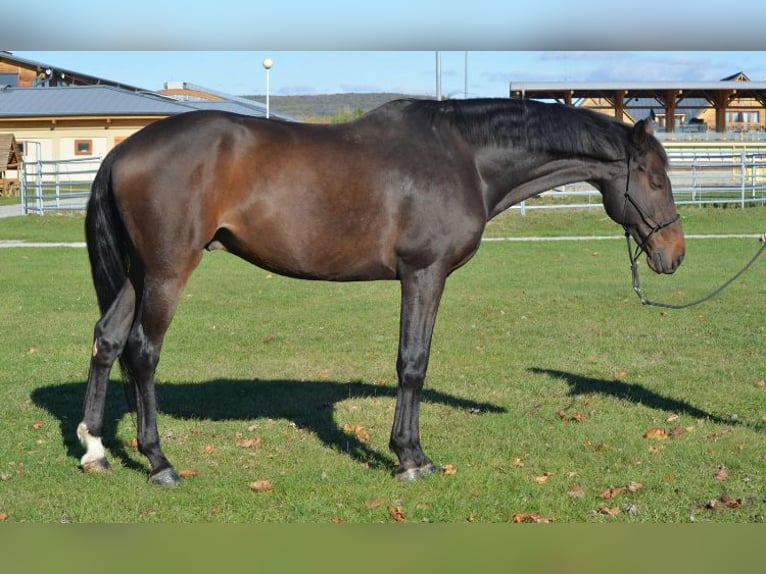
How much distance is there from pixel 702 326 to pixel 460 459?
624 cm

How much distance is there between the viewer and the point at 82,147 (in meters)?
48.4

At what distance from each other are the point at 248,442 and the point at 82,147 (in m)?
44.9

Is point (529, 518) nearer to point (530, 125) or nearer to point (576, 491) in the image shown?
point (576, 491)

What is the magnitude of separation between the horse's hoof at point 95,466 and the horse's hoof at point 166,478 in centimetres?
43

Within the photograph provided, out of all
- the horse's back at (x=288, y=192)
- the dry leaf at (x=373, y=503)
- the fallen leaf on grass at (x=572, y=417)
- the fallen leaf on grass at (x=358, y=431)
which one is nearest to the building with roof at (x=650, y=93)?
the fallen leaf on grass at (x=572, y=417)

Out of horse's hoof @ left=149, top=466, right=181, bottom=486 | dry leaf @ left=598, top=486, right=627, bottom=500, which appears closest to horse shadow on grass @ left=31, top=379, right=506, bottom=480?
horse's hoof @ left=149, top=466, right=181, bottom=486

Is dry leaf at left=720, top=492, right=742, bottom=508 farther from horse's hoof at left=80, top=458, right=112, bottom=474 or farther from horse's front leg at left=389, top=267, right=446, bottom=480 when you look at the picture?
horse's hoof at left=80, top=458, right=112, bottom=474

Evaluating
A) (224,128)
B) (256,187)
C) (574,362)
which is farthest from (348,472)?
(574,362)

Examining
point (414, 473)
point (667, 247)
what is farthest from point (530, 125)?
point (414, 473)

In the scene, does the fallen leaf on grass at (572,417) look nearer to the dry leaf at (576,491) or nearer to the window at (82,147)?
the dry leaf at (576,491)

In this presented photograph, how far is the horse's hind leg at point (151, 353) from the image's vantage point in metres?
5.88

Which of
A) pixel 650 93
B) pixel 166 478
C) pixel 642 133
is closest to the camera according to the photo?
pixel 166 478

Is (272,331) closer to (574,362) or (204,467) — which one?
(574,362)

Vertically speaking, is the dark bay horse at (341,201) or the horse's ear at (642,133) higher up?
the horse's ear at (642,133)
